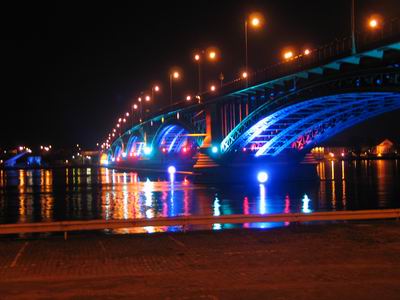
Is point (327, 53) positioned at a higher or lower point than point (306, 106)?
higher

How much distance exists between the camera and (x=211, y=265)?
12.5 m

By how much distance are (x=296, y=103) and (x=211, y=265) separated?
39.6 meters

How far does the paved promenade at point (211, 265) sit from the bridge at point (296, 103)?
24113 millimetres

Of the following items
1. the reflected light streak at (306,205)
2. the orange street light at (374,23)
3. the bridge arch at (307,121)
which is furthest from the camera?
the bridge arch at (307,121)

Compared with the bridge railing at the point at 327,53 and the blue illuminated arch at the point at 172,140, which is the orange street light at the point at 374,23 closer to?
the bridge railing at the point at 327,53

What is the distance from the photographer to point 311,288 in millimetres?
10117

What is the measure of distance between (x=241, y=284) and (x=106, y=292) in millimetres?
2350

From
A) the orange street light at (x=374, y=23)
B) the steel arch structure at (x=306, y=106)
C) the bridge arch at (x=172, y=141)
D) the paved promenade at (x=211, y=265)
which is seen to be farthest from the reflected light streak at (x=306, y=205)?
the bridge arch at (x=172, y=141)

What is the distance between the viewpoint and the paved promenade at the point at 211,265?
32.9 feet

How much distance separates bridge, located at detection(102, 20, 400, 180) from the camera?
40.2 m

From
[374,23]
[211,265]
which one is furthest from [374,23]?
[211,265]

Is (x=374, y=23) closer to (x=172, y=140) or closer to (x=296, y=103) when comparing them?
(x=296, y=103)

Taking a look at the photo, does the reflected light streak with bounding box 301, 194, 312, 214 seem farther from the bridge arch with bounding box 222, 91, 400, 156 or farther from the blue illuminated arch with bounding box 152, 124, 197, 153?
the blue illuminated arch with bounding box 152, 124, 197, 153

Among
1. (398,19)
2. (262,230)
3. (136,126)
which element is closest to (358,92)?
(398,19)
